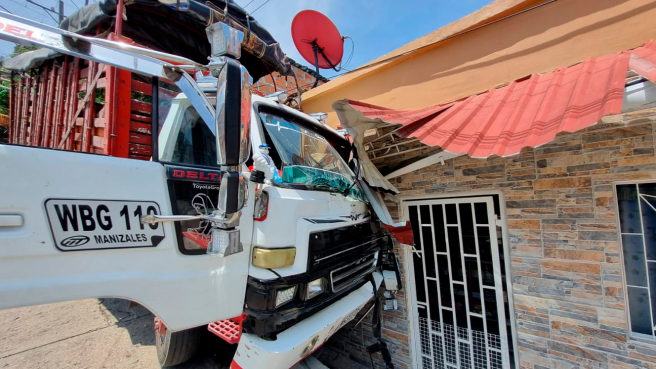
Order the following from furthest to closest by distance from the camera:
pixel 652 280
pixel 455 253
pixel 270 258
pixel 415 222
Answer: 1. pixel 415 222
2. pixel 455 253
3. pixel 652 280
4. pixel 270 258

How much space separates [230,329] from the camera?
237 centimetres

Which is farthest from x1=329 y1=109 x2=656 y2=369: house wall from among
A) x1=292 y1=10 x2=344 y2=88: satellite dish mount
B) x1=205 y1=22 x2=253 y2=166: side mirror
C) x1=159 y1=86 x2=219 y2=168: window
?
x1=292 y1=10 x2=344 y2=88: satellite dish mount

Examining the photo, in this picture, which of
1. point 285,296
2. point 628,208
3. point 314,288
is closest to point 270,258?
point 285,296

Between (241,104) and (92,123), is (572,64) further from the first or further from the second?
(92,123)

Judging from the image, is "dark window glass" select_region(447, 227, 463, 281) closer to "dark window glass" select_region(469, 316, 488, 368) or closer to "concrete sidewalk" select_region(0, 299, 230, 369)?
"dark window glass" select_region(469, 316, 488, 368)

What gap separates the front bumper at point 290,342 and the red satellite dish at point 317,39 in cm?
421

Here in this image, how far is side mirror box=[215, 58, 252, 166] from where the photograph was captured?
1.56 m

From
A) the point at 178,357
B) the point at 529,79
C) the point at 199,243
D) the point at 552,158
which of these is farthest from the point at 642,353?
the point at 178,357

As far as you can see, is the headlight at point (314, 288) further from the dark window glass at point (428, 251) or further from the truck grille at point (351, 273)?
the dark window glass at point (428, 251)

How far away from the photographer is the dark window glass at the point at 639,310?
2615 millimetres

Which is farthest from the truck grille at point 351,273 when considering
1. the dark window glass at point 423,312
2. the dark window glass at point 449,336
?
the dark window glass at point 449,336

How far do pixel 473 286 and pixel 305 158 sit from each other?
2.70 metres

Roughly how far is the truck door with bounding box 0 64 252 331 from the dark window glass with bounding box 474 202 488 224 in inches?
112

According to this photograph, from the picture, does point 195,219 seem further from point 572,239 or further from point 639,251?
point 639,251
